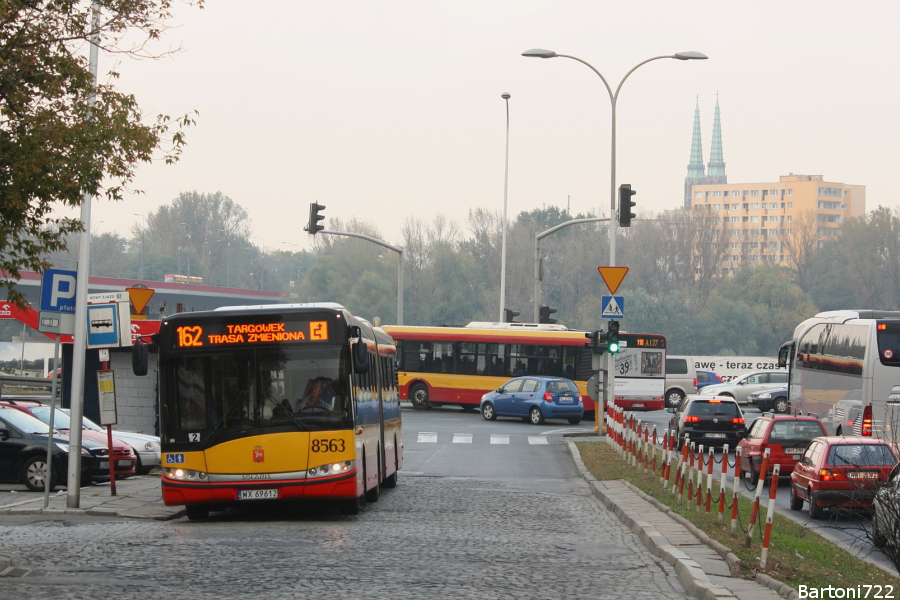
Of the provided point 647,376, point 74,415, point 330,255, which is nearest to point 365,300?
point 330,255

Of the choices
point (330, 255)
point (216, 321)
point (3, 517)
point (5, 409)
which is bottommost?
point (3, 517)

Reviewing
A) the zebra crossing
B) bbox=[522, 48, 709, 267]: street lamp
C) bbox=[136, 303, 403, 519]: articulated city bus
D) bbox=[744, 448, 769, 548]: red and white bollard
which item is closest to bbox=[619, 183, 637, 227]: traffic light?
bbox=[522, 48, 709, 267]: street lamp

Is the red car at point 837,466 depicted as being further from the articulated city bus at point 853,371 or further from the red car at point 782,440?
the red car at point 782,440

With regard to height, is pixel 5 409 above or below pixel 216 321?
below

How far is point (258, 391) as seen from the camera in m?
13.5

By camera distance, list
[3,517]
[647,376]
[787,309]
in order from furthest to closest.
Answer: [787,309]
[647,376]
[3,517]

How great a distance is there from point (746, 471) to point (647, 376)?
2132 cm

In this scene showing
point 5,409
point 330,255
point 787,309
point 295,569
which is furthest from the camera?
point 330,255

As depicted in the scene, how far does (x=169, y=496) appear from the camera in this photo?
43.9 ft

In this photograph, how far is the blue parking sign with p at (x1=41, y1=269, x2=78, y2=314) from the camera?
14859 mm

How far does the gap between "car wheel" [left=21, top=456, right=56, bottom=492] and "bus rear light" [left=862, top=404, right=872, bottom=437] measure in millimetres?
15780

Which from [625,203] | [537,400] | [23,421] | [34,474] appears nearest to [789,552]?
[34,474]

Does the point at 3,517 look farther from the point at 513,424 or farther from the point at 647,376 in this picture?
the point at 647,376

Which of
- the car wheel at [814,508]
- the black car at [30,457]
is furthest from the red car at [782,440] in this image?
the black car at [30,457]
